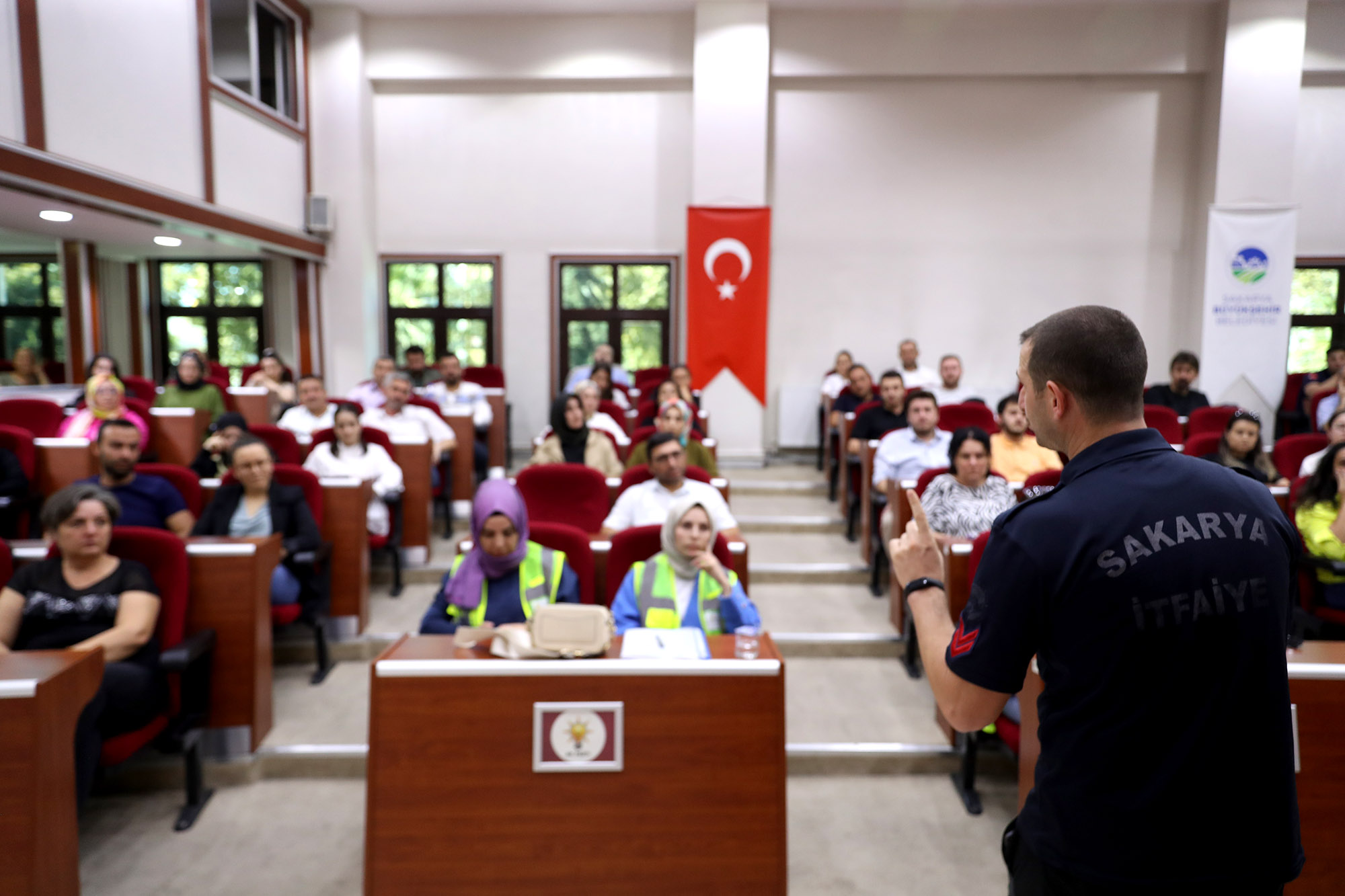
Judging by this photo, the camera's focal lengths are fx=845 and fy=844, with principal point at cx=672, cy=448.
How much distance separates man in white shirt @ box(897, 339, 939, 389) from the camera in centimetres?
734

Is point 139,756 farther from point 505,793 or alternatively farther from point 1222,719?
point 1222,719

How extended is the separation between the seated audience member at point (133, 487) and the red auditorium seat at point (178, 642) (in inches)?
24.8

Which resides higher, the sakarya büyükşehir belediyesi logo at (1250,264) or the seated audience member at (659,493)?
the sakarya büyükşehir belediyesi logo at (1250,264)

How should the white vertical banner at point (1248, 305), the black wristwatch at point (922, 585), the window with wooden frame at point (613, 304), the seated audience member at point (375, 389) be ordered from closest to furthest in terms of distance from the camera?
the black wristwatch at point (922, 585) → the seated audience member at point (375, 389) → the white vertical banner at point (1248, 305) → the window with wooden frame at point (613, 304)

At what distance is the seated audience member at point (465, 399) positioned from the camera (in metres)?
5.92

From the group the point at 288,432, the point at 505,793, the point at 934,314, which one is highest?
the point at 934,314

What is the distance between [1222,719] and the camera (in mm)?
946

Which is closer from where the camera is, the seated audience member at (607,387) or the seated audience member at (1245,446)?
the seated audience member at (1245,446)

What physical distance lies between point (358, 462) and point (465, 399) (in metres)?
2.44

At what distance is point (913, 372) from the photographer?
746 centimetres

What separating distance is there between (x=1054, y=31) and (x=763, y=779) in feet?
25.1

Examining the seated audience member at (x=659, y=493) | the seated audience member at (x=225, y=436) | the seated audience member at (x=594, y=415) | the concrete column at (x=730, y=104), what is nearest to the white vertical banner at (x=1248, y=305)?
the concrete column at (x=730, y=104)

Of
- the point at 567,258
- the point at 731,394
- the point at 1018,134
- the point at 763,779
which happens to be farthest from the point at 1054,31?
the point at 763,779

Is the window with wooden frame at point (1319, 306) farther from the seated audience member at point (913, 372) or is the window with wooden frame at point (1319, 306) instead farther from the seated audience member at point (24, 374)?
the seated audience member at point (24, 374)
